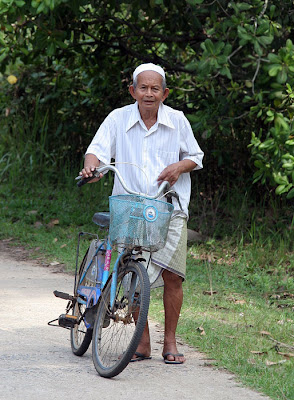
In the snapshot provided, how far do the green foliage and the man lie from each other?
92.8 inches

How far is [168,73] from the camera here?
9859mm

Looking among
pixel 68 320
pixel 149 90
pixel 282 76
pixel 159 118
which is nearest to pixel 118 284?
pixel 68 320

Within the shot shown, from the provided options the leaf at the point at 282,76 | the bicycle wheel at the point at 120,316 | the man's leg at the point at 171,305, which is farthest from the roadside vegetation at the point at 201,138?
the bicycle wheel at the point at 120,316

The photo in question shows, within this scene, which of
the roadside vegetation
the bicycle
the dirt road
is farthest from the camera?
the roadside vegetation

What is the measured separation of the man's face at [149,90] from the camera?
4633 millimetres

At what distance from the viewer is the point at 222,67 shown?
722 cm

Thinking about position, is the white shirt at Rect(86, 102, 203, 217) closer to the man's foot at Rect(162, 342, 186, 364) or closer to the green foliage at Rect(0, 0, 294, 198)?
the man's foot at Rect(162, 342, 186, 364)

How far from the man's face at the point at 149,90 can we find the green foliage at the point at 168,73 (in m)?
2.50

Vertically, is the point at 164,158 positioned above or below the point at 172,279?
above

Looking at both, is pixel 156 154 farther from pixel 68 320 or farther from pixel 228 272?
pixel 228 272

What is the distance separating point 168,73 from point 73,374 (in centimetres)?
611

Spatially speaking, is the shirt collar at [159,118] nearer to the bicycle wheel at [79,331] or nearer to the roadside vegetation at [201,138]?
the bicycle wheel at [79,331]

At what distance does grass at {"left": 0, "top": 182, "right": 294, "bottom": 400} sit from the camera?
16.0ft

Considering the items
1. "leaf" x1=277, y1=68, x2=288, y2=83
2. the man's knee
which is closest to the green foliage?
"leaf" x1=277, y1=68, x2=288, y2=83
